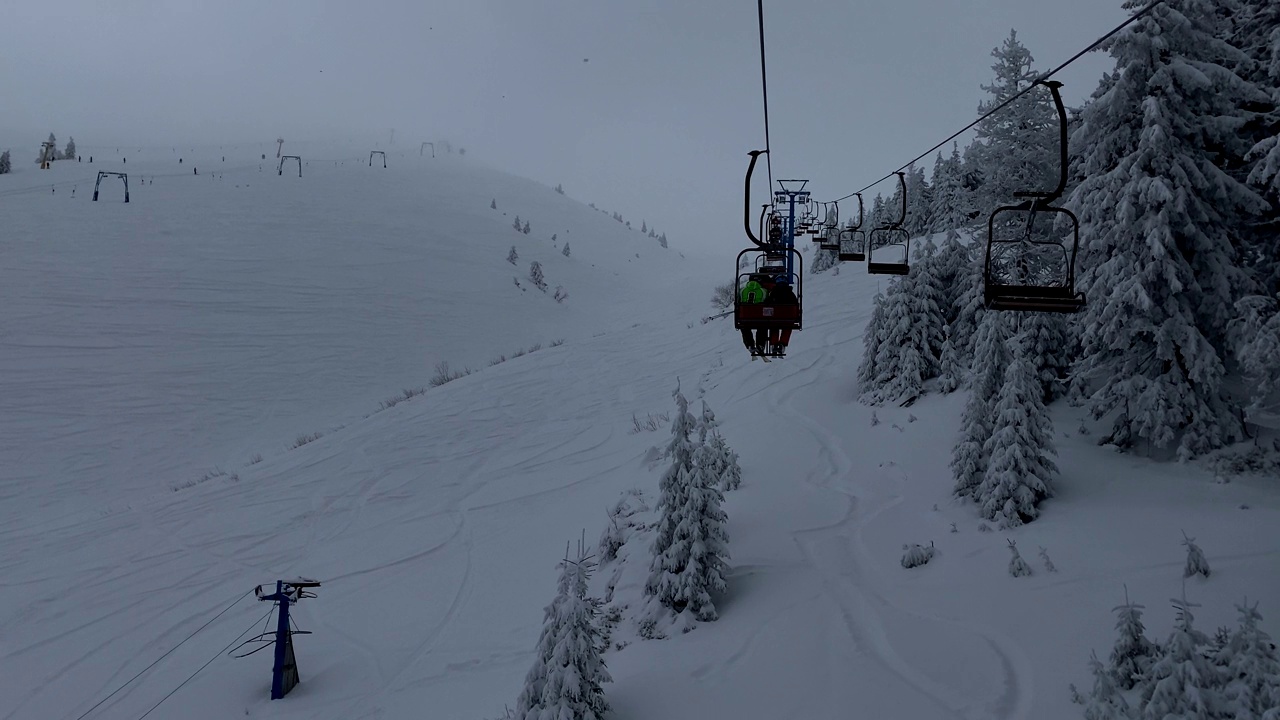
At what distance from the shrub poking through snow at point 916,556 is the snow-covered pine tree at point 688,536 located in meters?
2.78

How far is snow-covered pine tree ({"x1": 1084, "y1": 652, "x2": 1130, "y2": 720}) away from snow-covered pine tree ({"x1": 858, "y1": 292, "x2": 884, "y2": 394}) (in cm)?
1216

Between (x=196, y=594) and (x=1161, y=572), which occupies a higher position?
(x=1161, y=572)

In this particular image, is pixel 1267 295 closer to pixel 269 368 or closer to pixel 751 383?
pixel 751 383

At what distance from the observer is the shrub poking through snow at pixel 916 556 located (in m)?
10.0

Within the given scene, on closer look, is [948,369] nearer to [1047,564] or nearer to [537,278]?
[1047,564]

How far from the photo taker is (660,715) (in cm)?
784

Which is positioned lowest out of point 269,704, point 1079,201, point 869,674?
point 269,704

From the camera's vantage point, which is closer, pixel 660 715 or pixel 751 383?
pixel 660 715

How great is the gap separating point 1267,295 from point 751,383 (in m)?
13.7

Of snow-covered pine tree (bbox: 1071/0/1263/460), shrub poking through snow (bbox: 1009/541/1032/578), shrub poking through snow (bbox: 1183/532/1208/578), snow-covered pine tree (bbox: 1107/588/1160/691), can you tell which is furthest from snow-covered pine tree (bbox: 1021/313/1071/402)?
snow-covered pine tree (bbox: 1107/588/1160/691)

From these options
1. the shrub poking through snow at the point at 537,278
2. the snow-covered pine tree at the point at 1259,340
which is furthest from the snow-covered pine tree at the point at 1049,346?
the shrub poking through snow at the point at 537,278

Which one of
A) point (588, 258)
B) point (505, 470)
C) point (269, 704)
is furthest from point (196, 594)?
point (588, 258)

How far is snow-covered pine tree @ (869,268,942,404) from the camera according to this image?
1744 centimetres

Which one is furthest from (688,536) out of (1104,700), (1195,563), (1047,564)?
(1195,563)
